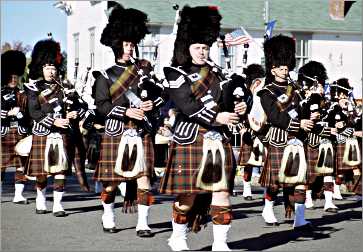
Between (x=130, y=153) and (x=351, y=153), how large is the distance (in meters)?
4.81

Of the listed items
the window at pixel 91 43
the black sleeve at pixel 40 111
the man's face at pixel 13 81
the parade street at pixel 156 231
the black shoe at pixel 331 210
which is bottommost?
the parade street at pixel 156 231

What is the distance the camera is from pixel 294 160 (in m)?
10.1

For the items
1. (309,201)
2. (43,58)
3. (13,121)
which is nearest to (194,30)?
(43,58)

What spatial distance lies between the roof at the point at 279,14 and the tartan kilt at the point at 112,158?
18734 mm

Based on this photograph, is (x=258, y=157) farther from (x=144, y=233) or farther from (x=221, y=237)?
(x=221, y=237)

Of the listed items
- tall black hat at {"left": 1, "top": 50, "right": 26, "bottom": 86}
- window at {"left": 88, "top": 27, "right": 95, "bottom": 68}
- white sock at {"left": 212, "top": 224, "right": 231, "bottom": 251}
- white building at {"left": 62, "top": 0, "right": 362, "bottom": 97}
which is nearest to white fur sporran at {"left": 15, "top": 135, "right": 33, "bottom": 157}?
tall black hat at {"left": 1, "top": 50, "right": 26, "bottom": 86}

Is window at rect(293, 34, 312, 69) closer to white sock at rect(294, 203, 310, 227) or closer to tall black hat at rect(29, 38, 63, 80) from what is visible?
tall black hat at rect(29, 38, 63, 80)

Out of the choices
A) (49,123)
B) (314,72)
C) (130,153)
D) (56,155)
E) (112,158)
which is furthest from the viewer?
(314,72)

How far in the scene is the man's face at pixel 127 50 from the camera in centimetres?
1002

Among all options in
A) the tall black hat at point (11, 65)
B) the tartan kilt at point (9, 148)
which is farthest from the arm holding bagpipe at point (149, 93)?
the tall black hat at point (11, 65)

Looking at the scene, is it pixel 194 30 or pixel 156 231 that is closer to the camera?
pixel 194 30

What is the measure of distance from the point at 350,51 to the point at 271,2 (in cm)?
504

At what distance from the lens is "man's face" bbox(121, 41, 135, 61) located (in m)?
10.0

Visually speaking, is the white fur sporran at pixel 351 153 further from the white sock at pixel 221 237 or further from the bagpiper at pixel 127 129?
the white sock at pixel 221 237
